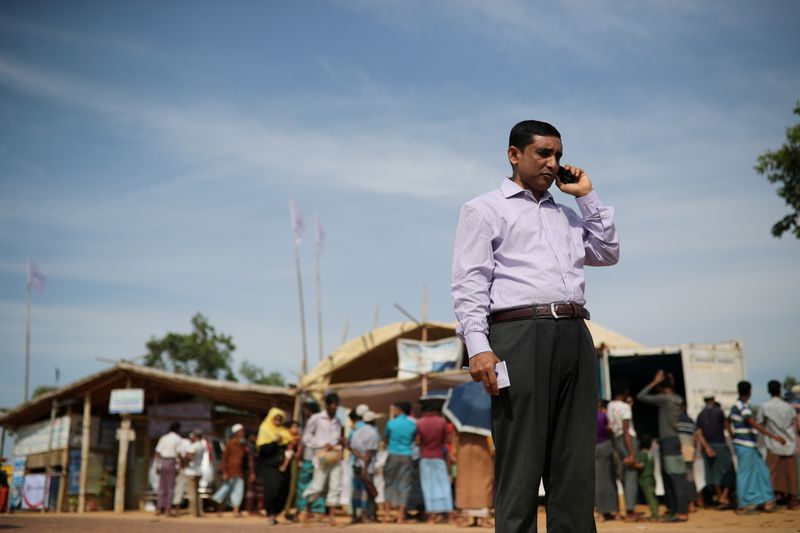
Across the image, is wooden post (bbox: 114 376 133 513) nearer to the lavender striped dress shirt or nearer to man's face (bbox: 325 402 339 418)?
man's face (bbox: 325 402 339 418)

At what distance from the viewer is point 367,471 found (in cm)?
1134

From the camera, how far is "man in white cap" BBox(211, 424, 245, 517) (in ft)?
49.1

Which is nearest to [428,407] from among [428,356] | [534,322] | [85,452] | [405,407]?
[405,407]

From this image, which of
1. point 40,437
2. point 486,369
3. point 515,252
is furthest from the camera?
point 40,437

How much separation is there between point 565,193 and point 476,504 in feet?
25.7

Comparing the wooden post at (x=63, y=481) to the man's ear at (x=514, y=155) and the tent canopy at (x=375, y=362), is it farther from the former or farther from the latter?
the man's ear at (x=514, y=155)

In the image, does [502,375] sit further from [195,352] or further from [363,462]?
[195,352]

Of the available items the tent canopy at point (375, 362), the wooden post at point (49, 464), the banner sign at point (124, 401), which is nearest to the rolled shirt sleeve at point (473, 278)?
the tent canopy at point (375, 362)

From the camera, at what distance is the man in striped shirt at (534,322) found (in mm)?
2795

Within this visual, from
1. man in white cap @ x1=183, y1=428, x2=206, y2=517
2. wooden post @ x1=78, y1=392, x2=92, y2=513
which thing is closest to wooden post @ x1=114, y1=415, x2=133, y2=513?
wooden post @ x1=78, y1=392, x2=92, y2=513

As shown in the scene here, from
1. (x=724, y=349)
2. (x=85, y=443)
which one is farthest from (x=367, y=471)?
(x=85, y=443)

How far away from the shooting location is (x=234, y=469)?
49.8 ft

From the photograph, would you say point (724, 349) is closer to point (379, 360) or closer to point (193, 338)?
point (379, 360)

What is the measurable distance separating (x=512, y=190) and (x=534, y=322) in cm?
→ 59
